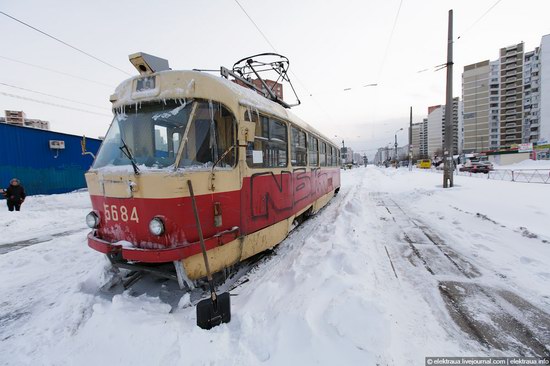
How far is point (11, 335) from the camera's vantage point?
288 centimetres

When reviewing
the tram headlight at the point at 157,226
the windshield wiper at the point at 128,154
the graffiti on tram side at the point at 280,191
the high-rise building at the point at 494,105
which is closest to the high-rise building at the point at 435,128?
the high-rise building at the point at 494,105

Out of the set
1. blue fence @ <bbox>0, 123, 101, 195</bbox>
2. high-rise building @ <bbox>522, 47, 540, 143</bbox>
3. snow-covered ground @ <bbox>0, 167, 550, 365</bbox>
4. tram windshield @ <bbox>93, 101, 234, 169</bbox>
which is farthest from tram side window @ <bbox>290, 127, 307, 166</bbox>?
high-rise building @ <bbox>522, 47, 540, 143</bbox>

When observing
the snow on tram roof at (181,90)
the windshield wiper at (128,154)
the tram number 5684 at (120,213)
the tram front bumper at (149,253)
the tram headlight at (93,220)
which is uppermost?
the snow on tram roof at (181,90)

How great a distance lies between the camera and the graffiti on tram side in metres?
4.26

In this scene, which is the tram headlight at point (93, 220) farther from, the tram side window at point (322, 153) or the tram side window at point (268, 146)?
the tram side window at point (322, 153)

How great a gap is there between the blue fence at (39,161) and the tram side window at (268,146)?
15.3m

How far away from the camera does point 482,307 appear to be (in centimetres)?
313

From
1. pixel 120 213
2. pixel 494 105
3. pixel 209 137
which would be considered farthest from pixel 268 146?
pixel 494 105

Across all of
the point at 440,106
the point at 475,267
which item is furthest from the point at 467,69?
the point at 475,267

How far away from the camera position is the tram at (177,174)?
313cm

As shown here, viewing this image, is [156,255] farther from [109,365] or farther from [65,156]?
[65,156]

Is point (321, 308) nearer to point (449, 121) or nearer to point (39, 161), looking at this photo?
point (449, 121)

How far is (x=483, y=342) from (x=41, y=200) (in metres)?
17.0

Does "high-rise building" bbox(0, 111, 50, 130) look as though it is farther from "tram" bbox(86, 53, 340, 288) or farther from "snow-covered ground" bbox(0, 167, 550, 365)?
"tram" bbox(86, 53, 340, 288)
